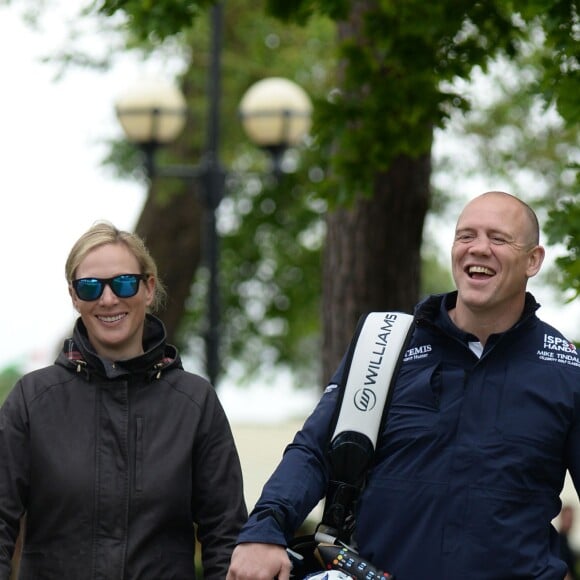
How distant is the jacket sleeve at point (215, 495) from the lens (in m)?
4.70

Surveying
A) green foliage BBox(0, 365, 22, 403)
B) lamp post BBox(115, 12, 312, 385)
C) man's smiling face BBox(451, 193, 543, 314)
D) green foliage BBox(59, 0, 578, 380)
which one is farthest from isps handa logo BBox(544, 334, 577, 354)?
green foliage BBox(0, 365, 22, 403)

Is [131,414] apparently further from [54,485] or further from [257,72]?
[257,72]

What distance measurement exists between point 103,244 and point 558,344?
4.40 ft

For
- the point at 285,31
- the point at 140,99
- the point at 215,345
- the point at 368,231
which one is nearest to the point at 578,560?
the point at 215,345

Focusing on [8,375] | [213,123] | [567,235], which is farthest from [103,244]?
[8,375]

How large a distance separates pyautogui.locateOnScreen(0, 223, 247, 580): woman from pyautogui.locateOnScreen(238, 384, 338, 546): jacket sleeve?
327 millimetres

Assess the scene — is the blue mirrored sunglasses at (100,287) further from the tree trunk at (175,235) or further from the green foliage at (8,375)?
the green foliage at (8,375)

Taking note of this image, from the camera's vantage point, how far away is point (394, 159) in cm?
1012

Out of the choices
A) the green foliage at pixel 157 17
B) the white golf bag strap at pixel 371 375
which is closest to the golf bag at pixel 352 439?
the white golf bag strap at pixel 371 375

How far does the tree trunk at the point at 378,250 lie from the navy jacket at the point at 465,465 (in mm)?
5723

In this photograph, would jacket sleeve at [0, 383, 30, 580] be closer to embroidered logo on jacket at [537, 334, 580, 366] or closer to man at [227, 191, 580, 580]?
man at [227, 191, 580, 580]

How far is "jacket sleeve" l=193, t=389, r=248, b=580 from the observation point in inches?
185

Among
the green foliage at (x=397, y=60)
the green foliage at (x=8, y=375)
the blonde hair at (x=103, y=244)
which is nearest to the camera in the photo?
the blonde hair at (x=103, y=244)

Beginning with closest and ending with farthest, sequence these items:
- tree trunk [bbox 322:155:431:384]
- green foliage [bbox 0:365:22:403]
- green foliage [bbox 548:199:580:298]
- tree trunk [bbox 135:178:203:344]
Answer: green foliage [bbox 548:199:580:298] < tree trunk [bbox 322:155:431:384] < tree trunk [bbox 135:178:203:344] < green foliage [bbox 0:365:22:403]
